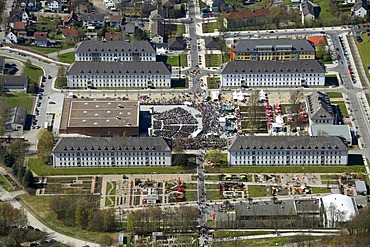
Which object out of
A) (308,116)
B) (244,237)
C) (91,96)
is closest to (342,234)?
(244,237)

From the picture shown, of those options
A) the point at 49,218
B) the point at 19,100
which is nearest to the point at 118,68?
the point at 19,100

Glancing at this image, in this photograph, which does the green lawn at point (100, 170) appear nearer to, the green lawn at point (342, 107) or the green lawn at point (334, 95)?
the green lawn at point (342, 107)

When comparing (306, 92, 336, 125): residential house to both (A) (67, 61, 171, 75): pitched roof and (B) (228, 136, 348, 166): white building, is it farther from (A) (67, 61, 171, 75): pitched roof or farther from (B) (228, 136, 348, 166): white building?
(A) (67, 61, 171, 75): pitched roof

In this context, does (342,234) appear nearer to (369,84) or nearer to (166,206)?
(166,206)

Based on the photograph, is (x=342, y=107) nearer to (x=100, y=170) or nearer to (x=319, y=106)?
(x=319, y=106)

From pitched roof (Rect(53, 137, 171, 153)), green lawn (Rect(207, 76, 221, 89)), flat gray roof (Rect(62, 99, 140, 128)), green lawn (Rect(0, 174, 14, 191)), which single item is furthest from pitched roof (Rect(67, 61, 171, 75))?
green lawn (Rect(0, 174, 14, 191))
